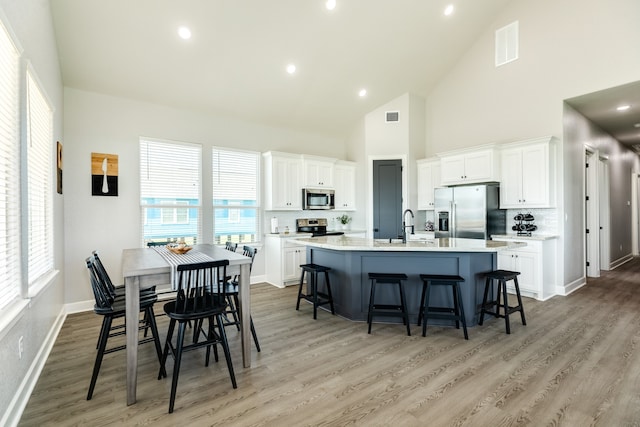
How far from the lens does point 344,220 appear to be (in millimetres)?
7129

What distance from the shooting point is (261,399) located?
7.42 ft

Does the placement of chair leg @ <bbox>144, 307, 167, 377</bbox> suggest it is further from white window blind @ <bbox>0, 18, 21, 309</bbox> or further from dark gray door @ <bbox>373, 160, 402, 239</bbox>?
dark gray door @ <bbox>373, 160, 402, 239</bbox>

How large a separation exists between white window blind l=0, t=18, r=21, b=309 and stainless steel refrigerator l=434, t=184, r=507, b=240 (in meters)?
5.61

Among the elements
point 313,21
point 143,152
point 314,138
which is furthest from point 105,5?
point 314,138

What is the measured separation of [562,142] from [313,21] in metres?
4.22

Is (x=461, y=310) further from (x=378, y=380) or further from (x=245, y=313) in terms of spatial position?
(x=245, y=313)

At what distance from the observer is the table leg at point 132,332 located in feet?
7.30

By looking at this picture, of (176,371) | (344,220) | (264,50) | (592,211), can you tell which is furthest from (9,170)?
(592,211)

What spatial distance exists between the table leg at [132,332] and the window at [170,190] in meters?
2.80

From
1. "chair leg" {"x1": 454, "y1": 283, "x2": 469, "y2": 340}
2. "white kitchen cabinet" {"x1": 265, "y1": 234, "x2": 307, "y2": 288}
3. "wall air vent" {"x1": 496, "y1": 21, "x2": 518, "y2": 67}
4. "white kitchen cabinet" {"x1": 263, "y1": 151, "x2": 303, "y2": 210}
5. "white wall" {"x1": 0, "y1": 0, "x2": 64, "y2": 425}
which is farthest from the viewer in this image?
"white kitchen cabinet" {"x1": 263, "y1": 151, "x2": 303, "y2": 210}

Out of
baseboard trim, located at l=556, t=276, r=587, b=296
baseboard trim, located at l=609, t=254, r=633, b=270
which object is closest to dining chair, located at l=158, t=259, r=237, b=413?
baseboard trim, located at l=556, t=276, r=587, b=296

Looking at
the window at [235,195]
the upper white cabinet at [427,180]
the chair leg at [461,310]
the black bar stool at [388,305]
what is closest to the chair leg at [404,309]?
the black bar stool at [388,305]

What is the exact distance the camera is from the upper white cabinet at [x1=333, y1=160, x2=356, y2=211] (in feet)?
22.2

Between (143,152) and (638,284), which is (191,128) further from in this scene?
(638,284)
